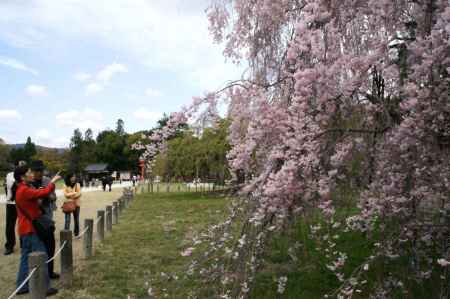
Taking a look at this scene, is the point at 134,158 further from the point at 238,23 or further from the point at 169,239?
the point at 238,23

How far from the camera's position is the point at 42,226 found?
18.6 feet

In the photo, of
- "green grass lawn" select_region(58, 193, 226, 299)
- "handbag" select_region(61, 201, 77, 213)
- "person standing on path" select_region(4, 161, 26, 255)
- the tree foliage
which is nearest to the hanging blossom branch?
"green grass lawn" select_region(58, 193, 226, 299)

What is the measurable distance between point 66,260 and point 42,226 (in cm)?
78

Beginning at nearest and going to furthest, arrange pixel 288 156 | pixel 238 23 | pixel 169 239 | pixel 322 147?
pixel 288 156, pixel 322 147, pixel 238 23, pixel 169 239

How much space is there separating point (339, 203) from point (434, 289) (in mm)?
1501

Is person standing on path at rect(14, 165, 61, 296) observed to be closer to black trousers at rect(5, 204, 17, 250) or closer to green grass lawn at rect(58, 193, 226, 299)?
green grass lawn at rect(58, 193, 226, 299)

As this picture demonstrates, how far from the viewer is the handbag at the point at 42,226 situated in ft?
18.1

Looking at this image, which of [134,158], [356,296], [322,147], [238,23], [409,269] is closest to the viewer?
[322,147]

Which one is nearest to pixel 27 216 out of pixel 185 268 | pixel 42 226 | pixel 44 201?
pixel 42 226

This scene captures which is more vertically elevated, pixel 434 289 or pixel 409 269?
pixel 409 269

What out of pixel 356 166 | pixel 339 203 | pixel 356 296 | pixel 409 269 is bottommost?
pixel 356 296

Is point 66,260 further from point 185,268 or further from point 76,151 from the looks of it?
point 76,151

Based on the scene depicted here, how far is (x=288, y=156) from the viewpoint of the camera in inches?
138

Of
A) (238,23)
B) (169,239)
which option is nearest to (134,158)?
(169,239)
